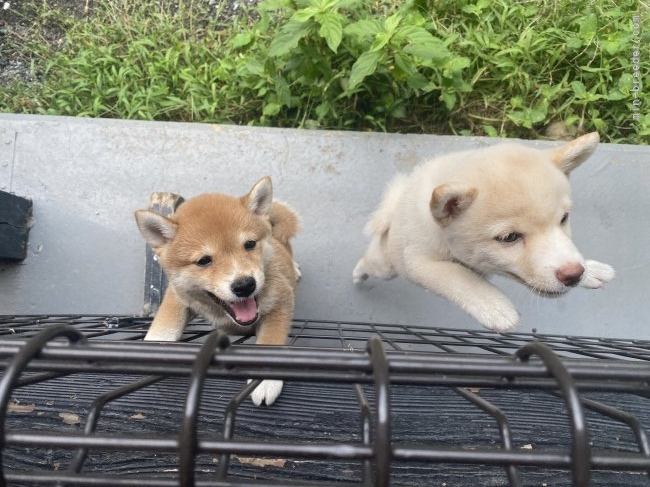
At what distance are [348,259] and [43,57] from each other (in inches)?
106

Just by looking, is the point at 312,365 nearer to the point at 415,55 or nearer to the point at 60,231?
the point at 415,55

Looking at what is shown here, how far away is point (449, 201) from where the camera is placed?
180 centimetres

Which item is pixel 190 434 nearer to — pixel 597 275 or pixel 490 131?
pixel 597 275

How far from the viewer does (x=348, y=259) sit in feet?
9.83

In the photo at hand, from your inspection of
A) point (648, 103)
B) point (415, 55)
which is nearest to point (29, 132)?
point (415, 55)

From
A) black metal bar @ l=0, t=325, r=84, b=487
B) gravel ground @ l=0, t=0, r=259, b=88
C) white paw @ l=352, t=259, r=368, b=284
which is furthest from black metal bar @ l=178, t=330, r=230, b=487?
gravel ground @ l=0, t=0, r=259, b=88

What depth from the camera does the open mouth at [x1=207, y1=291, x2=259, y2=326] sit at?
1.94 meters

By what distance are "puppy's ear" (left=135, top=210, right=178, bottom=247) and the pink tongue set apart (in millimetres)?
398

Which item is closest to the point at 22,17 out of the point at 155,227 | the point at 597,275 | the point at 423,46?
the point at 155,227

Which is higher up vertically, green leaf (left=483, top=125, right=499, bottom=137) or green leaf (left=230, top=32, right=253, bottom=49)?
green leaf (left=230, top=32, right=253, bottom=49)

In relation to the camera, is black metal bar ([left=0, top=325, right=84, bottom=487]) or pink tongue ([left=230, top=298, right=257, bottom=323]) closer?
black metal bar ([left=0, top=325, right=84, bottom=487])

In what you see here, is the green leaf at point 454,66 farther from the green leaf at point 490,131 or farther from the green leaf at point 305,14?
the green leaf at point 305,14

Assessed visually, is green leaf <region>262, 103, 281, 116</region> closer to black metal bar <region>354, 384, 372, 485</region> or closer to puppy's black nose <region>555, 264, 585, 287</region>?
puppy's black nose <region>555, 264, 585, 287</region>

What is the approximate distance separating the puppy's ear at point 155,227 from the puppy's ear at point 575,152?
5.25 ft
